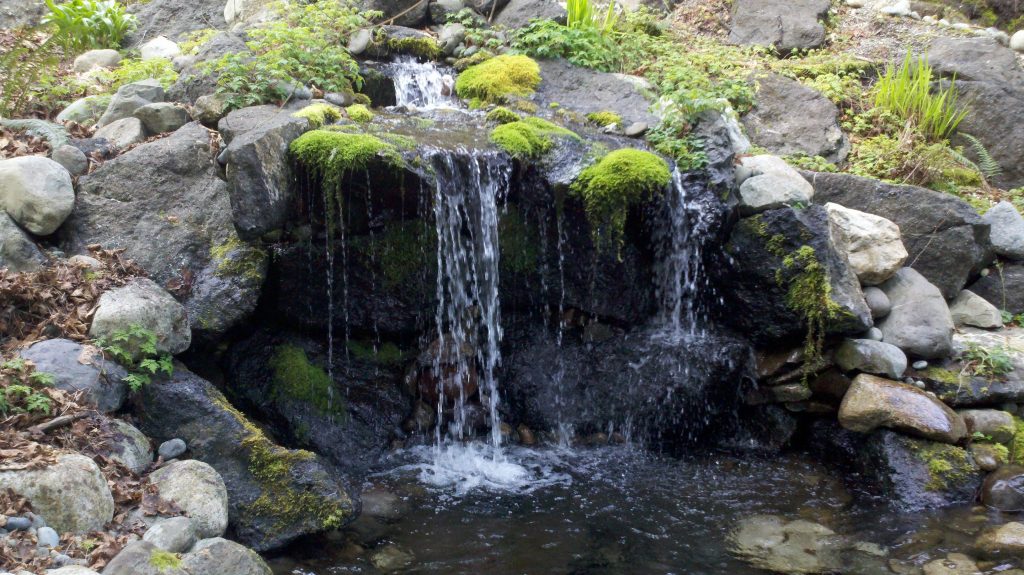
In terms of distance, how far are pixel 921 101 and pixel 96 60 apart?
880 centimetres

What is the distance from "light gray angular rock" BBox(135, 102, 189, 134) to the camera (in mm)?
6242

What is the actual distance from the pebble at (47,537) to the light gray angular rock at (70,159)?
3.12 m

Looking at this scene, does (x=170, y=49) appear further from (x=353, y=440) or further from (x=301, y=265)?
(x=353, y=440)

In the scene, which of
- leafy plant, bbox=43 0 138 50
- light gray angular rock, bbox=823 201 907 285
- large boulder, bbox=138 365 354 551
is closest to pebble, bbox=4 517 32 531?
large boulder, bbox=138 365 354 551

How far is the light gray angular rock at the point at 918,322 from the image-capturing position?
5.96 m

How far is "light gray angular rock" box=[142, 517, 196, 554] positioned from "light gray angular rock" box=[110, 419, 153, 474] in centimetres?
53

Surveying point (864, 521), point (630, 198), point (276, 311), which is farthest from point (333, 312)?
point (864, 521)

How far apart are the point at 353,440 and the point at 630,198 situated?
2.85m

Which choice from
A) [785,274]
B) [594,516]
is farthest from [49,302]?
[785,274]

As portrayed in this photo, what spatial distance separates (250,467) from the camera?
14.7 feet

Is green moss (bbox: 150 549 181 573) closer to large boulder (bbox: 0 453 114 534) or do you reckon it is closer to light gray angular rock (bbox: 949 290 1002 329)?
large boulder (bbox: 0 453 114 534)

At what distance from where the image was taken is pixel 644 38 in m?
9.03

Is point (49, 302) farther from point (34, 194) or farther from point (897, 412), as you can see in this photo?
point (897, 412)

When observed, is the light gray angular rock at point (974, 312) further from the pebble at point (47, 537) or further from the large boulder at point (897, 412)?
the pebble at point (47, 537)
